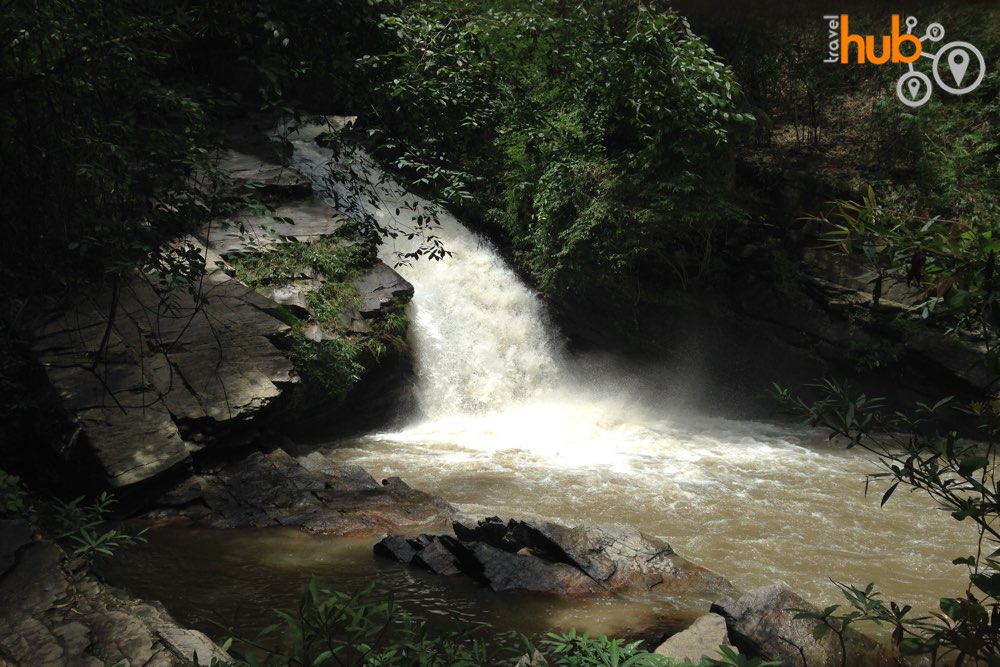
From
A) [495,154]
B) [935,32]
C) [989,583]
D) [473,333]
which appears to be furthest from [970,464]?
[935,32]

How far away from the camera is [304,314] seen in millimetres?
10031

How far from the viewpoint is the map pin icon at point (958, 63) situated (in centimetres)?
1120

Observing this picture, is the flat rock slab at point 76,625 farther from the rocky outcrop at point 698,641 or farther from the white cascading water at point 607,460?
the white cascading water at point 607,460

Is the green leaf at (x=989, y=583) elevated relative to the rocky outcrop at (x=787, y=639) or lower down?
elevated

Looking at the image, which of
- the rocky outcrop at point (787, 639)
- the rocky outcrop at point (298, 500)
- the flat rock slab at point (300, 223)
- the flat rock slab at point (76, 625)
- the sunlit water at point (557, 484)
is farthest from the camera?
the flat rock slab at point (300, 223)

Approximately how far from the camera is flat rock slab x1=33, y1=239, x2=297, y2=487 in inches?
277

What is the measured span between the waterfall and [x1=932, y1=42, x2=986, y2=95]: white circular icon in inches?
308

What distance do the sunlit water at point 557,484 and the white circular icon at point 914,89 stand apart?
16.8ft

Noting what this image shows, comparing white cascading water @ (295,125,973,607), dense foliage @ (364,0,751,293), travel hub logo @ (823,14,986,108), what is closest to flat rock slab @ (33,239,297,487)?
white cascading water @ (295,125,973,607)

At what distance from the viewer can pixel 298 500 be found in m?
7.13

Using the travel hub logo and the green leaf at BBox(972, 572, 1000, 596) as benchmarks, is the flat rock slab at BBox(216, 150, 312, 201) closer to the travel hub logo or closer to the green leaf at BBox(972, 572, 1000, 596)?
the travel hub logo

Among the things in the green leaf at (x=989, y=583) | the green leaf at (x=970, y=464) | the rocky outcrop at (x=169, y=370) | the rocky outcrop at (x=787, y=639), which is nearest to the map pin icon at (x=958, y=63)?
the rocky outcrop at (x=169, y=370)

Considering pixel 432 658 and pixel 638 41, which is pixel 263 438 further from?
pixel 432 658

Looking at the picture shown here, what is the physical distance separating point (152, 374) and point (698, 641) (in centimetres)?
657
